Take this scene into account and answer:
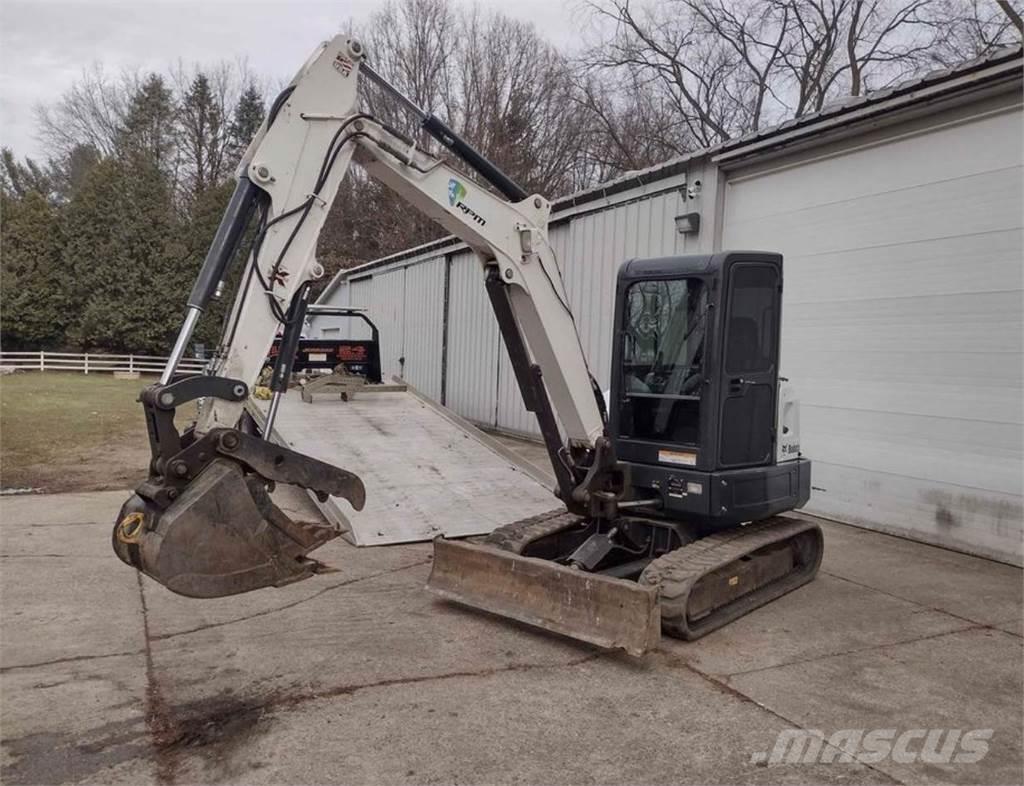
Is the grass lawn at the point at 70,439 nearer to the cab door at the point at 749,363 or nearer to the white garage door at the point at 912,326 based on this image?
the cab door at the point at 749,363

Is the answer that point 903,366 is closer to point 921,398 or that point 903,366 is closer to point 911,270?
point 921,398

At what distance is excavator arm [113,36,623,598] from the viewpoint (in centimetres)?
361

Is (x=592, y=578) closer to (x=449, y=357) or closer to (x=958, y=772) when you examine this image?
(x=958, y=772)

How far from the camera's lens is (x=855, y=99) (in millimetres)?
8102

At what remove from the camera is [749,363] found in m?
5.56

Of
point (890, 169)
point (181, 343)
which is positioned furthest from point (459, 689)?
point (890, 169)

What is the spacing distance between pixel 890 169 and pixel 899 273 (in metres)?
1.07

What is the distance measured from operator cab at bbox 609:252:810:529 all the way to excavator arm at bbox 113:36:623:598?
322 mm

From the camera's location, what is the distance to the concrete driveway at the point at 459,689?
3488mm

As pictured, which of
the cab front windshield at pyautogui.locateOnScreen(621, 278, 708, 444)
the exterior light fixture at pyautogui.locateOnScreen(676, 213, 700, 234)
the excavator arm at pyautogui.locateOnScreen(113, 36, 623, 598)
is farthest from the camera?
the exterior light fixture at pyautogui.locateOnScreen(676, 213, 700, 234)

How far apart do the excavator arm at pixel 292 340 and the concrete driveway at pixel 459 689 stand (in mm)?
778

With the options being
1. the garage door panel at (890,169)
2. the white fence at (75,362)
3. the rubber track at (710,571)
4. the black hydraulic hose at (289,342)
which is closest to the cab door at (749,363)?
the rubber track at (710,571)

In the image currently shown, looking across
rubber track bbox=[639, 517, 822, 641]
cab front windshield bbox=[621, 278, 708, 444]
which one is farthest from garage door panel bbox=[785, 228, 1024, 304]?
cab front windshield bbox=[621, 278, 708, 444]

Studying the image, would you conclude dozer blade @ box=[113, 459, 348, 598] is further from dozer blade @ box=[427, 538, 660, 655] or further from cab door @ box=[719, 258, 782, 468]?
cab door @ box=[719, 258, 782, 468]
